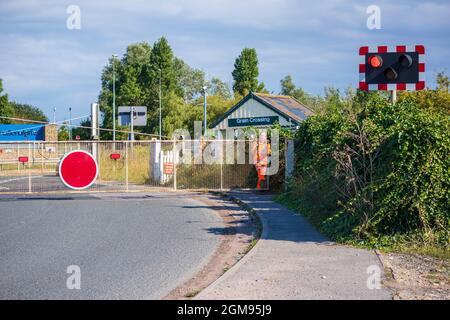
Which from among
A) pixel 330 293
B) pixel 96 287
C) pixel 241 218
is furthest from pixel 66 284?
pixel 241 218

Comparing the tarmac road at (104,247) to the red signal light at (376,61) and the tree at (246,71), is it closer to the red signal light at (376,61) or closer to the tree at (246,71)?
the red signal light at (376,61)

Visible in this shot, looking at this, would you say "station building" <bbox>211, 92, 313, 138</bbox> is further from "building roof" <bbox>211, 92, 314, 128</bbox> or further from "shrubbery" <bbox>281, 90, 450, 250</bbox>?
"shrubbery" <bbox>281, 90, 450, 250</bbox>

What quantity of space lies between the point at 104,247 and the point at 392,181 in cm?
500

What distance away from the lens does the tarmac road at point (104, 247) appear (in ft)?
23.4

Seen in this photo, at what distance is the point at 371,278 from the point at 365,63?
5961 millimetres

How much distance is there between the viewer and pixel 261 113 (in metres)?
38.8

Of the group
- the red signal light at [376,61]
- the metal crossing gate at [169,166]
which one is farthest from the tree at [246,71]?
the red signal light at [376,61]

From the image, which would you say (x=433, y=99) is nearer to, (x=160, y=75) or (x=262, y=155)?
(x=262, y=155)

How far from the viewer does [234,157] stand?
23.7 meters

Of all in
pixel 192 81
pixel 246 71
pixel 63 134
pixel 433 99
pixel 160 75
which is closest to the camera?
pixel 433 99

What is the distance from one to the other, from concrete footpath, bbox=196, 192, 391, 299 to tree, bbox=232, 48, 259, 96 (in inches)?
2261

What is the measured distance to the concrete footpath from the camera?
6.60m

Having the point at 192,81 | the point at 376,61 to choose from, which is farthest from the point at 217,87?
the point at 376,61

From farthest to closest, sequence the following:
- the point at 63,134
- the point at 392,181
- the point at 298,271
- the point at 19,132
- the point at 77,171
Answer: the point at 63,134 < the point at 19,132 < the point at 77,171 < the point at 392,181 < the point at 298,271
